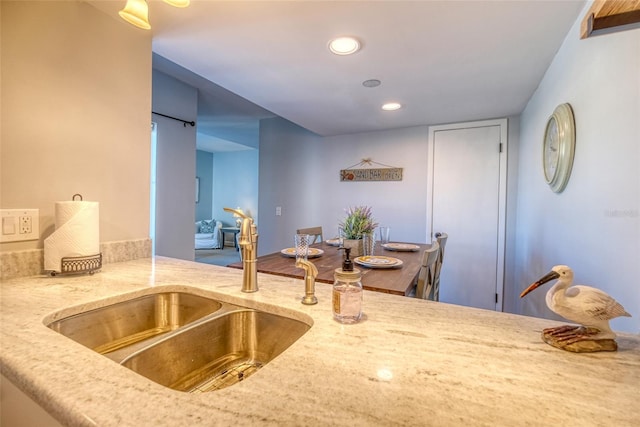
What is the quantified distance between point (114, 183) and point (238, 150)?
6424mm

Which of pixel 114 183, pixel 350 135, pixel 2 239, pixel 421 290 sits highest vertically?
pixel 350 135

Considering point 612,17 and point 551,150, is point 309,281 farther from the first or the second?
point 551,150

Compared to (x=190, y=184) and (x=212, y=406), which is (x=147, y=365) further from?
(x=190, y=184)

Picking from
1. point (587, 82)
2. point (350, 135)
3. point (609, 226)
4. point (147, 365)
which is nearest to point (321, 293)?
point (147, 365)

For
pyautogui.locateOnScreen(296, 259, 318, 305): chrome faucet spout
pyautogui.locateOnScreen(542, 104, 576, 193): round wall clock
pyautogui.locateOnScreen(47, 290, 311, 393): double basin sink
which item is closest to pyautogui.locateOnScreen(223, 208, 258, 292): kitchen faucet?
pyautogui.locateOnScreen(47, 290, 311, 393): double basin sink

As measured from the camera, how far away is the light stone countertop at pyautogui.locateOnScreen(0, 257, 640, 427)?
0.42 metres

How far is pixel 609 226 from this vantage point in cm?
107

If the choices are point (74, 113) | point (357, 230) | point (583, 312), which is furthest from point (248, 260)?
point (357, 230)

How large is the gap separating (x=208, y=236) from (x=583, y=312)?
23.9 feet

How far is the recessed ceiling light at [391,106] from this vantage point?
2.54 metres

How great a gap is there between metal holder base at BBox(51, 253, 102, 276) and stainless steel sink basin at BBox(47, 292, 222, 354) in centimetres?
32

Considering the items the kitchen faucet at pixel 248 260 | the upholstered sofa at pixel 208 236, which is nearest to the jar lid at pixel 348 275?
the kitchen faucet at pixel 248 260

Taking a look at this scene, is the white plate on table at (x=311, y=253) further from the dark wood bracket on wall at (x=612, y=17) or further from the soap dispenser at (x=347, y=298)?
the dark wood bracket on wall at (x=612, y=17)

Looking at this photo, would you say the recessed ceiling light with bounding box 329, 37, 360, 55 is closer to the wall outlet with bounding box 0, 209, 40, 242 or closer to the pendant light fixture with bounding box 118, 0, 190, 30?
the pendant light fixture with bounding box 118, 0, 190, 30
